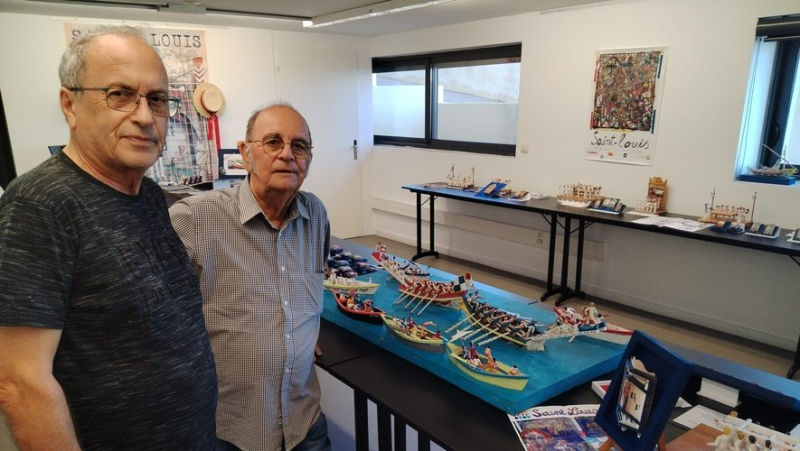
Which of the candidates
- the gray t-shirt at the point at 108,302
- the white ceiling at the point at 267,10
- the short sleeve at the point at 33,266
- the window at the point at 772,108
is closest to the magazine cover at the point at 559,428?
the gray t-shirt at the point at 108,302

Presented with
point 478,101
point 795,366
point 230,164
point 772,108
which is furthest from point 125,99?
point 478,101

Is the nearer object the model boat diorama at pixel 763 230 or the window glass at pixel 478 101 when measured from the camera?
the model boat diorama at pixel 763 230

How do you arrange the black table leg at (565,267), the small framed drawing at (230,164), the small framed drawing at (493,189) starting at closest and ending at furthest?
the black table leg at (565,267)
the small framed drawing at (493,189)
the small framed drawing at (230,164)

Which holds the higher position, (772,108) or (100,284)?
(772,108)

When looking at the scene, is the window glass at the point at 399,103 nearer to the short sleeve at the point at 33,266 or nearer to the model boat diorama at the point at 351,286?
the model boat diorama at the point at 351,286

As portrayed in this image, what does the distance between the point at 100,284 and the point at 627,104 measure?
403 cm

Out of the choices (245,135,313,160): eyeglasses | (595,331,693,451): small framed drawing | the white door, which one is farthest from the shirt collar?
the white door

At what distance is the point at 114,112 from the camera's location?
0.92 meters

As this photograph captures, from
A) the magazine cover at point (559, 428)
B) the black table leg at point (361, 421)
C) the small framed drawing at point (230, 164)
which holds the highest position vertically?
the small framed drawing at point (230, 164)

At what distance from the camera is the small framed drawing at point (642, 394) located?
3.32ft

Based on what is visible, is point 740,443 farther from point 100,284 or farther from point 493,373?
point 100,284

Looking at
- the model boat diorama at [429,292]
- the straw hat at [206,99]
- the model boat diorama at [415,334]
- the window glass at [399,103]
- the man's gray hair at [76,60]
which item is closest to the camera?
the man's gray hair at [76,60]

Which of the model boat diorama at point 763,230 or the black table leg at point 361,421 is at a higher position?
the model boat diorama at point 763,230

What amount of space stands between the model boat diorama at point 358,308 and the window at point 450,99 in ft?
11.2
